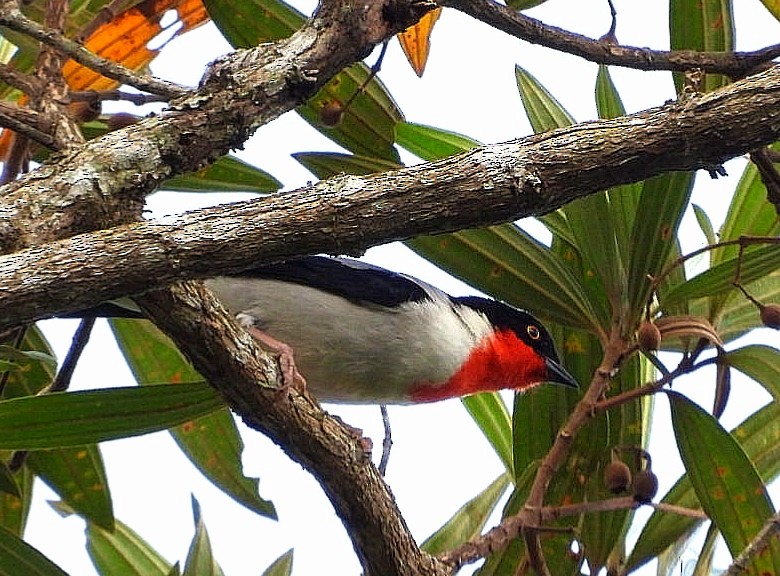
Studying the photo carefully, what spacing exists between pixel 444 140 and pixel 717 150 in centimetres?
153

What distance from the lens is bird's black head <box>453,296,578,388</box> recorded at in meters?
3.46

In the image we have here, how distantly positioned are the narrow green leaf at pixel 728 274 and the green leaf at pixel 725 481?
0.93 ft

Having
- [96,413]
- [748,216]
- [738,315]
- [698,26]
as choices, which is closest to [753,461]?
[738,315]

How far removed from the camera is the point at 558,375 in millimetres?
3299

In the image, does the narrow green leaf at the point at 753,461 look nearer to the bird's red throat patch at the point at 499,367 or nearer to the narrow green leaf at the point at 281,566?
the bird's red throat patch at the point at 499,367

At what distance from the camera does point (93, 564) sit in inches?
138

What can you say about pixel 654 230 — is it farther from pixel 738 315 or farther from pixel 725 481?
pixel 725 481

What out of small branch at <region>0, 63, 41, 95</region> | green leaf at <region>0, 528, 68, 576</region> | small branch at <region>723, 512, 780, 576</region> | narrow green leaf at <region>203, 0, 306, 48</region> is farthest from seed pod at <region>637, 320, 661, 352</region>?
green leaf at <region>0, 528, 68, 576</region>

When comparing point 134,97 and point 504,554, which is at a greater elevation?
point 134,97

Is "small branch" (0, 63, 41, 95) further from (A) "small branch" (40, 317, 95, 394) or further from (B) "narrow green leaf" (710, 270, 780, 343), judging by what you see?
(B) "narrow green leaf" (710, 270, 780, 343)

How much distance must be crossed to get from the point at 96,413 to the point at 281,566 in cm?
104

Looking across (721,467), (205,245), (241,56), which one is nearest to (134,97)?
(241,56)

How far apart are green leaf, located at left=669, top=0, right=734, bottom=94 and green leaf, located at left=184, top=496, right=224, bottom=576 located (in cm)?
179

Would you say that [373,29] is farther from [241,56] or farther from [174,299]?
[174,299]
